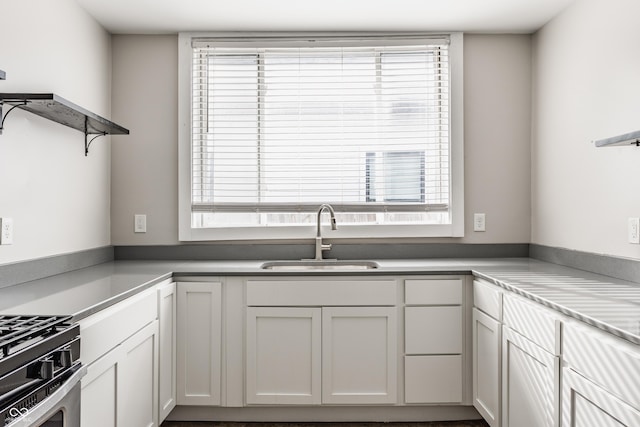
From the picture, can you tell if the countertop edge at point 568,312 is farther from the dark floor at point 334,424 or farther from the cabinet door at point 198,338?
the cabinet door at point 198,338

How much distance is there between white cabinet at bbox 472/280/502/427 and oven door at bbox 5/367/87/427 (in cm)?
169

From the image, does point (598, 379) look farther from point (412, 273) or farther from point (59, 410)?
point (59, 410)

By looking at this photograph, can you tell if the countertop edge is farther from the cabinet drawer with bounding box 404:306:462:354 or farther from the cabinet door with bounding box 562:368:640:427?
the cabinet drawer with bounding box 404:306:462:354

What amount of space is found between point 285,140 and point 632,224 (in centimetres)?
191

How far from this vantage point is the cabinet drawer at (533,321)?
163 cm

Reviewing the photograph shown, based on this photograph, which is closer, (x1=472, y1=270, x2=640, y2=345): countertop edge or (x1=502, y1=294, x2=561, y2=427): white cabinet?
(x1=472, y1=270, x2=640, y2=345): countertop edge

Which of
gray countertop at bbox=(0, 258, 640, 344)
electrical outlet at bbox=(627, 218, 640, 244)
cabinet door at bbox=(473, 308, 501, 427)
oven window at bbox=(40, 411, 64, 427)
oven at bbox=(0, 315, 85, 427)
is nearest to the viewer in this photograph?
oven at bbox=(0, 315, 85, 427)

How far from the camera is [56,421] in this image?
4.10 feet

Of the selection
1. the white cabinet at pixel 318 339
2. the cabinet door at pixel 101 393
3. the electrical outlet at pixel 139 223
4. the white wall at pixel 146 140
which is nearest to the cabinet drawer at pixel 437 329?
the white cabinet at pixel 318 339

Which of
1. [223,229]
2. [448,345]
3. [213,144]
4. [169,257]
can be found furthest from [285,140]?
[448,345]

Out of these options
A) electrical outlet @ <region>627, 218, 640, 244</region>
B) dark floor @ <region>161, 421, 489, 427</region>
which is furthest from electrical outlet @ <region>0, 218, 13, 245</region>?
electrical outlet @ <region>627, 218, 640, 244</region>

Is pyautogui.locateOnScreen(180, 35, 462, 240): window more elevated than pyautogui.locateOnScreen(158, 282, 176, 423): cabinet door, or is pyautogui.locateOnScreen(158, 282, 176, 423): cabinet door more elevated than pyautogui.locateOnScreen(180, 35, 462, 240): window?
pyautogui.locateOnScreen(180, 35, 462, 240): window

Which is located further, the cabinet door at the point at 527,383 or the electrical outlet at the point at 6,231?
the electrical outlet at the point at 6,231

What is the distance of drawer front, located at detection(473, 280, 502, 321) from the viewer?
6.94 feet
